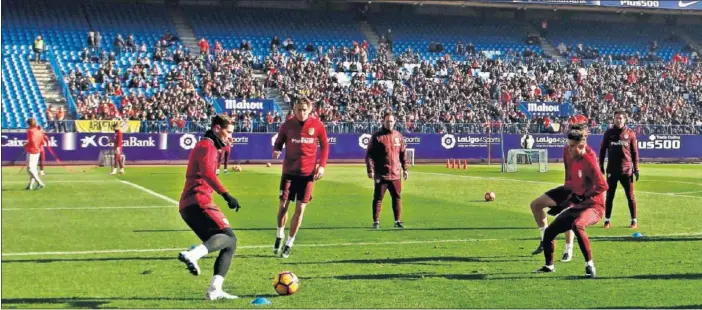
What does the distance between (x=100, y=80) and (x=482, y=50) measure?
25611 millimetres

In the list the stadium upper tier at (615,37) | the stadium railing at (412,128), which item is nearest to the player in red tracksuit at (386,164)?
the stadium railing at (412,128)

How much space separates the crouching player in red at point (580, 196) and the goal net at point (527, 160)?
27224 millimetres

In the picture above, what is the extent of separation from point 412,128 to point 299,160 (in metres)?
36.2

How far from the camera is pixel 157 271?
1125cm

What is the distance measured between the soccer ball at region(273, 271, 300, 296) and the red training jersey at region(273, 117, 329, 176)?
355 centimetres

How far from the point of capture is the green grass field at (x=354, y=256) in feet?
31.0

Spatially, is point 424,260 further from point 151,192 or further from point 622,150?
point 151,192

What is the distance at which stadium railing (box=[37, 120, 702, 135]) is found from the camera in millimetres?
44219

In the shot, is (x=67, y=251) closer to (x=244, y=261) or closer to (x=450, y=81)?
(x=244, y=261)

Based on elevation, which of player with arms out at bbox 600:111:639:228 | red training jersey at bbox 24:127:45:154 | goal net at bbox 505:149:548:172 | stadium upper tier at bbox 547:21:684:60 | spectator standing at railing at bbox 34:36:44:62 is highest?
stadium upper tier at bbox 547:21:684:60

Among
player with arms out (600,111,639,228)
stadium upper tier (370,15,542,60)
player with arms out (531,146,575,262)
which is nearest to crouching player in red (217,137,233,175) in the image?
player with arms out (531,146,575,262)

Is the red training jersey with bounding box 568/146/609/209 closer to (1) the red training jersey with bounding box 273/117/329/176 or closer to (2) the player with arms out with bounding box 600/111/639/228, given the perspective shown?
(1) the red training jersey with bounding box 273/117/329/176

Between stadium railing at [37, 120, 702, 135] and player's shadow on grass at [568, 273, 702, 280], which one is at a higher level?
stadium railing at [37, 120, 702, 135]

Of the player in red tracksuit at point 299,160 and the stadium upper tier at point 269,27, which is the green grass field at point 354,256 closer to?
the player in red tracksuit at point 299,160
